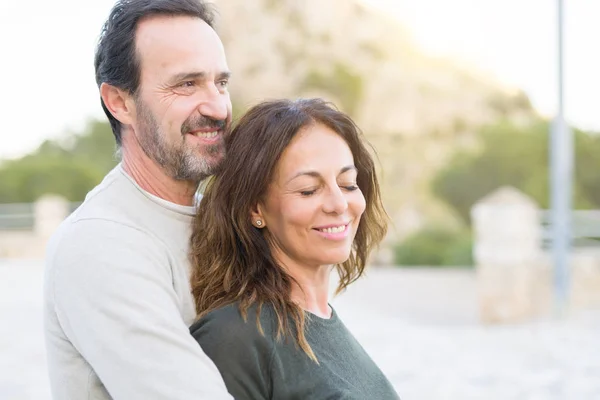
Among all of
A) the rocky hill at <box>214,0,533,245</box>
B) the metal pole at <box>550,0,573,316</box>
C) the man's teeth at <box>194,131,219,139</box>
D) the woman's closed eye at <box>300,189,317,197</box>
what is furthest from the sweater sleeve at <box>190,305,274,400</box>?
the rocky hill at <box>214,0,533,245</box>

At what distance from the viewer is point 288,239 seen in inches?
86.4

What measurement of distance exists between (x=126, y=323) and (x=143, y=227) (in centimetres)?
29

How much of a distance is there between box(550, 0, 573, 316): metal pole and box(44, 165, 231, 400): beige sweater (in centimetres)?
926

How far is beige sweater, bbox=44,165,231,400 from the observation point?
70.1 inches

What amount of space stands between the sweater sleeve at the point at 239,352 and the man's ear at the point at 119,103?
58 centimetres

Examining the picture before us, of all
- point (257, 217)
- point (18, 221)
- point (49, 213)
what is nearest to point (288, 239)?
point (257, 217)

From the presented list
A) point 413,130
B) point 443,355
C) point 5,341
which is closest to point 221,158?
point 443,355

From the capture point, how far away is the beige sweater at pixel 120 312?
1.78 metres

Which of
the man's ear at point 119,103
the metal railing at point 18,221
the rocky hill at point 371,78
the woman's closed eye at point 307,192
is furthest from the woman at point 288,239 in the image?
the rocky hill at point 371,78

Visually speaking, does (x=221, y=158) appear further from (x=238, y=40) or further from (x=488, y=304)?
(x=238, y=40)

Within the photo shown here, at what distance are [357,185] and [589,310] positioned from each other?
31.9 feet

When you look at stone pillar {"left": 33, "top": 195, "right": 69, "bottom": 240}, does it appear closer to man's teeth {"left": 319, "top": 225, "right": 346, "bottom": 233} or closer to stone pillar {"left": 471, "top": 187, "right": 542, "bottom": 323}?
stone pillar {"left": 471, "top": 187, "right": 542, "bottom": 323}

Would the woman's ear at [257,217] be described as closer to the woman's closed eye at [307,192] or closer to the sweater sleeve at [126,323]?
the woman's closed eye at [307,192]

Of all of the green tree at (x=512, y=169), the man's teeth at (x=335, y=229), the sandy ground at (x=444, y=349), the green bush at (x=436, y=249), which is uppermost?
the man's teeth at (x=335, y=229)
